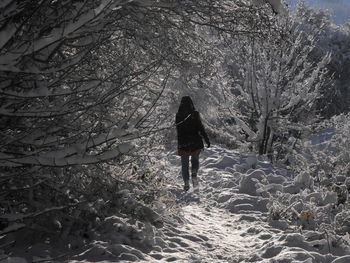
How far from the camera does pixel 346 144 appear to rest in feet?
40.4

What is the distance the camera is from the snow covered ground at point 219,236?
4699 millimetres

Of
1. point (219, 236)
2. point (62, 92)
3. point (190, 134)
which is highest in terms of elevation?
point (62, 92)

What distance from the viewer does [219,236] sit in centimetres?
598

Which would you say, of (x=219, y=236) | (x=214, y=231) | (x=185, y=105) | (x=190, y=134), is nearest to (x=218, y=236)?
(x=219, y=236)

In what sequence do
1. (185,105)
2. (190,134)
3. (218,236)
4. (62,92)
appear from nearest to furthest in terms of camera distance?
(62,92) → (218,236) → (185,105) → (190,134)

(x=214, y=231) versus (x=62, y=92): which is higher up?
(x=62, y=92)

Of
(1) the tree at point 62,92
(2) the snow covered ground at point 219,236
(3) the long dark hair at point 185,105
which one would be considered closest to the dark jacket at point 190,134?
(3) the long dark hair at point 185,105

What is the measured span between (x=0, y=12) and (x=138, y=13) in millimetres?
1931

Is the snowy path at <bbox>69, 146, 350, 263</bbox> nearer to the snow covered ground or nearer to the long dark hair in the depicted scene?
the snow covered ground

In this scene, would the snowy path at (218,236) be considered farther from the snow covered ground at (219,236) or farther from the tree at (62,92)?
the tree at (62,92)

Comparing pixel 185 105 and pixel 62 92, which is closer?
pixel 62 92

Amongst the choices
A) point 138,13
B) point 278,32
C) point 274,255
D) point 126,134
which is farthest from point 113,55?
point 274,255

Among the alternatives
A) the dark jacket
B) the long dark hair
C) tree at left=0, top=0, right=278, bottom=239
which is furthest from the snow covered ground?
the long dark hair

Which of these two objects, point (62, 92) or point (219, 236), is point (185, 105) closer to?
point (219, 236)
